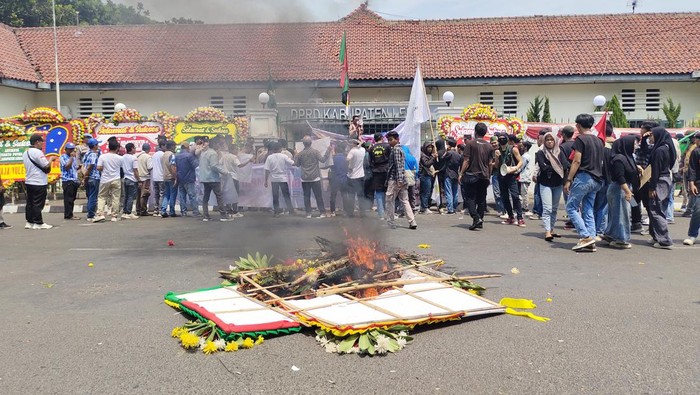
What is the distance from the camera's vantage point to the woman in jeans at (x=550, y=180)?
9055 mm

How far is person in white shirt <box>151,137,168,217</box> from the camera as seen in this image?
1282cm

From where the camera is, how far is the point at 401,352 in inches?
162

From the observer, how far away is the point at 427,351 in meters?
4.14

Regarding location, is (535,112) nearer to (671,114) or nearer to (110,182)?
(671,114)

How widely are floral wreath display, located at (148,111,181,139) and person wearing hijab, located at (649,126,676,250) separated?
39.2 ft

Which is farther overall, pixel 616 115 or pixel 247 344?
pixel 616 115

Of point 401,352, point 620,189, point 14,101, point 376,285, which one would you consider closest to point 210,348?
point 401,352

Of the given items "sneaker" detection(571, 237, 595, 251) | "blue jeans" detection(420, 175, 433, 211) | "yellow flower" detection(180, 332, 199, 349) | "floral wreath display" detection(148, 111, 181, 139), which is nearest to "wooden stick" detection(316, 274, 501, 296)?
"yellow flower" detection(180, 332, 199, 349)

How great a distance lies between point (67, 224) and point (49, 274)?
5.34m

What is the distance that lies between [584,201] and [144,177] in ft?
30.7

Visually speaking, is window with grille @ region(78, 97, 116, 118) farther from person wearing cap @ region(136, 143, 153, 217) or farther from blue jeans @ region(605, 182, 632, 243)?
blue jeans @ region(605, 182, 632, 243)

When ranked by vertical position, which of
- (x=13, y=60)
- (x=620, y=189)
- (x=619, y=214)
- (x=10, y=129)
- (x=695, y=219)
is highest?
(x=13, y=60)

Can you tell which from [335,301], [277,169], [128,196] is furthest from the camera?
[128,196]

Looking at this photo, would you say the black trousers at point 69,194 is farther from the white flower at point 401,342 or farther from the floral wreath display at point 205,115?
the white flower at point 401,342
